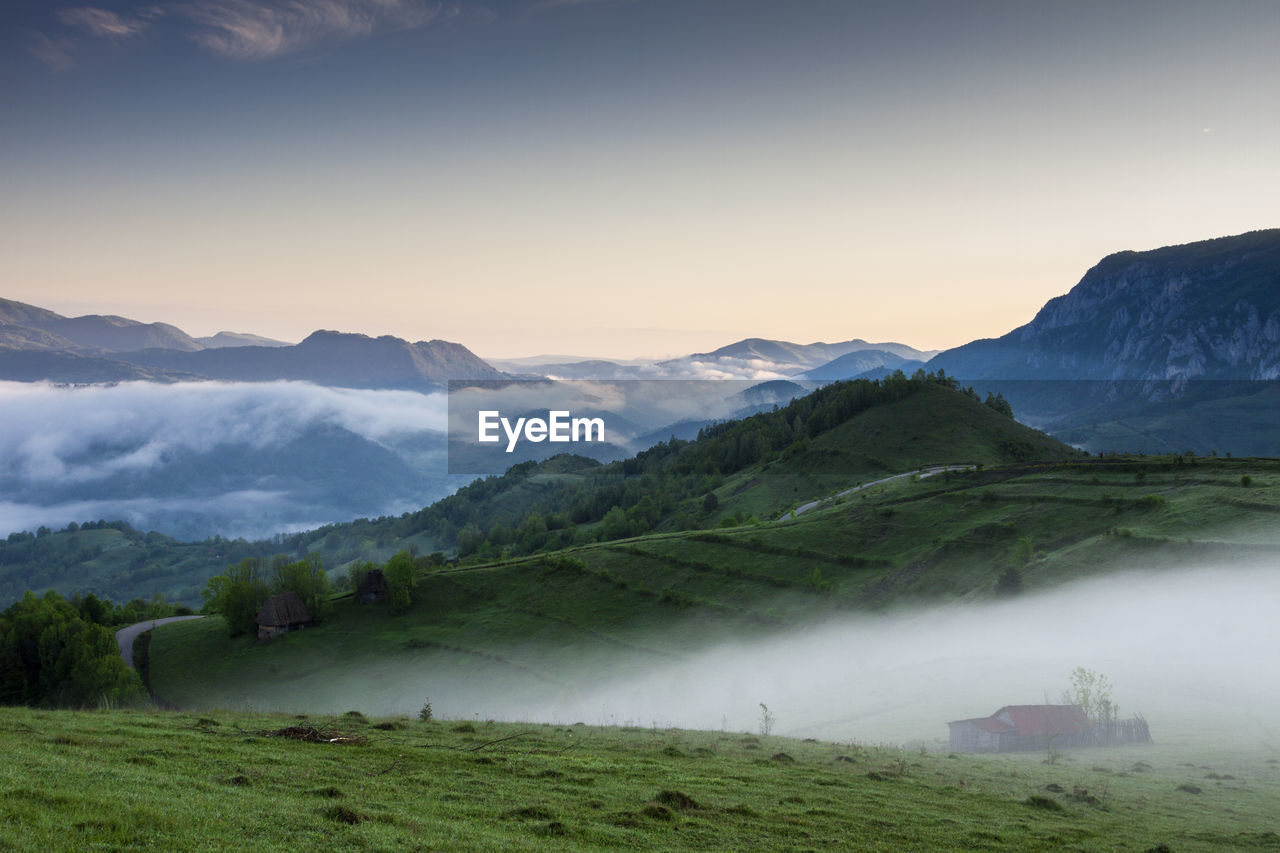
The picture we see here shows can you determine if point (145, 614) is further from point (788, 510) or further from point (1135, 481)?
point (1135, 481)

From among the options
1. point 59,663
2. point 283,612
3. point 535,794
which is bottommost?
point 59,663

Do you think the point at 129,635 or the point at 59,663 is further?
the point at 129,635

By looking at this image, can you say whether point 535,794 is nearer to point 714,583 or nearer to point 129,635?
point 714,583

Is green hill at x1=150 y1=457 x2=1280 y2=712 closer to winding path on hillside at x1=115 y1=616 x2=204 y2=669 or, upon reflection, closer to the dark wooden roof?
the dark wooden roof

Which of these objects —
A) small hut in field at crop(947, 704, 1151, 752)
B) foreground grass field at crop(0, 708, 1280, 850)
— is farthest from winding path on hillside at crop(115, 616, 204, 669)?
small hut in field at crop(947, 704, 1151, 752)

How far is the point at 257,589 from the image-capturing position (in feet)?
457

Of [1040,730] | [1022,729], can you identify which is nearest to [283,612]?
[1022,729]

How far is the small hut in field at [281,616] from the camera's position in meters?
135

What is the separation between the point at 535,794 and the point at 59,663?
11055 cm

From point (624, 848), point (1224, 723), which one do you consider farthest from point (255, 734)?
point (1224, 723)

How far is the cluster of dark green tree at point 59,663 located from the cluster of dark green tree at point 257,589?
74.3 feet

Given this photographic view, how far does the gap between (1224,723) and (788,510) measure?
4983 inches

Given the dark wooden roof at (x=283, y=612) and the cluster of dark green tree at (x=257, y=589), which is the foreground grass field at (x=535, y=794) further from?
the cluster of dark green tree at (x=257, y=589)

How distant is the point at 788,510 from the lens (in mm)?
192875
